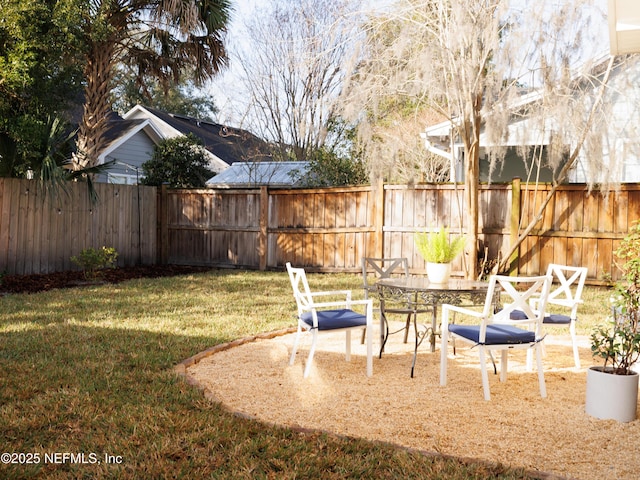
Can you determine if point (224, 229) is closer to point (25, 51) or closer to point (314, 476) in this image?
point (25, 51)

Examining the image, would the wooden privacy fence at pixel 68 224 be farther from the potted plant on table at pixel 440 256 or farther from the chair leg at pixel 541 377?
the chair leg at pixel 541 377

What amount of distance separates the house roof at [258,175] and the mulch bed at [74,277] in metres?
4.75

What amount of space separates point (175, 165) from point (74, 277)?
6.32 m

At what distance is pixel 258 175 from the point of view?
1772 cm

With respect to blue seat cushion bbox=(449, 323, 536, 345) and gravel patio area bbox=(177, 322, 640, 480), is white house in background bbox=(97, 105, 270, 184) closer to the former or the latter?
gravel patio area bbox=(177, 322, 640, 480)

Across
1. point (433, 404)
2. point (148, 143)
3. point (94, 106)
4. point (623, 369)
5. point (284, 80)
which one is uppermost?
point (284, 80)

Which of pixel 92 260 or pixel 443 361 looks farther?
pixel 92 260

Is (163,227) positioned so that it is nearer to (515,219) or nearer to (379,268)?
(515,219)

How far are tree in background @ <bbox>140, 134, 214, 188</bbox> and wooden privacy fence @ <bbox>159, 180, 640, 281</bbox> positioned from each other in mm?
2736

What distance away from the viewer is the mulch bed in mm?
Answer: 9305

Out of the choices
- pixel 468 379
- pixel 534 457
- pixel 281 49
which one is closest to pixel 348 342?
pixel 468 379

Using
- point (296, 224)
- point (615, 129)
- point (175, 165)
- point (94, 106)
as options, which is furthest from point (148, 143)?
point (615, 129)

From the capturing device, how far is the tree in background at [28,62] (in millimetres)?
9500

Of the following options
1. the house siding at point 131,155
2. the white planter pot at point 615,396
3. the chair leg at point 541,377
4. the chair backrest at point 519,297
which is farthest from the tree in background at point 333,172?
the white planter pot at point 615,396
